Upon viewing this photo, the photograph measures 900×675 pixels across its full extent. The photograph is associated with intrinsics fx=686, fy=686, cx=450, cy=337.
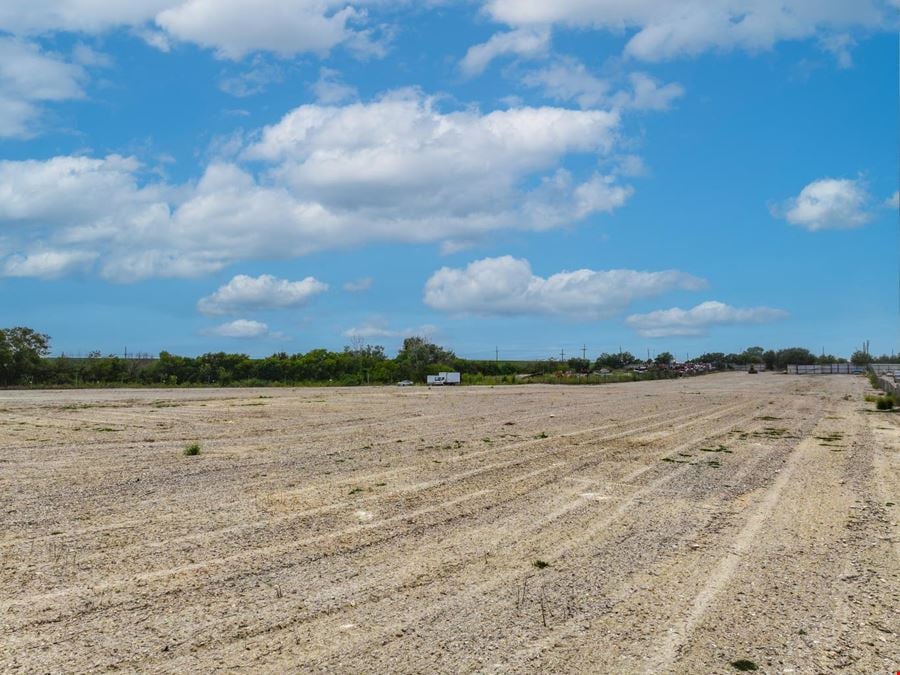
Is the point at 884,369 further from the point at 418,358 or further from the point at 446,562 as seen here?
the point at 446,562

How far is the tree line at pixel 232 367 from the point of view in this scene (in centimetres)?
6412

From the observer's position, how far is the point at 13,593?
501 centimetres

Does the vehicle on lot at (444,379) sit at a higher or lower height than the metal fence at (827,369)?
lower

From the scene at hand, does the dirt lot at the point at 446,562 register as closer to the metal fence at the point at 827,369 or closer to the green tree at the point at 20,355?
the green tree at the point at 20,355

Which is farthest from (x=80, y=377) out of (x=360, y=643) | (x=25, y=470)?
(x=360, y=643)

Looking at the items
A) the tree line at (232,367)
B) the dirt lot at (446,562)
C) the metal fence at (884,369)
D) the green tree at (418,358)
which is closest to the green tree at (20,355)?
the tree line at (232,367)

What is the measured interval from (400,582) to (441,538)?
4.61 feet

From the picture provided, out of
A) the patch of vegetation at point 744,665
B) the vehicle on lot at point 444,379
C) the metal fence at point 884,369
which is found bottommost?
the patch of vegetation at point 744,665

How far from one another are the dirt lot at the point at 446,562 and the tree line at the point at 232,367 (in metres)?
59.6

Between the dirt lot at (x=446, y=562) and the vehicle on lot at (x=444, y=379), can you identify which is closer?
the dirt lot at (x=446, y=562)

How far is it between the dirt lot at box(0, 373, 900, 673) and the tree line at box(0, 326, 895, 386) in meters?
59.6

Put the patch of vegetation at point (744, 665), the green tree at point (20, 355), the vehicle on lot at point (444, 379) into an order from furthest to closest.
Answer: the vehicle on lot at point (444, 379), the green tree at point (20, 355), the patch of vegetation at point (744, 665)

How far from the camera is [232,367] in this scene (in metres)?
78.8

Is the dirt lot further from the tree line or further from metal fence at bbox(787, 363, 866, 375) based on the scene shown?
metal fence at bbox(787, 363, 866, 375)
